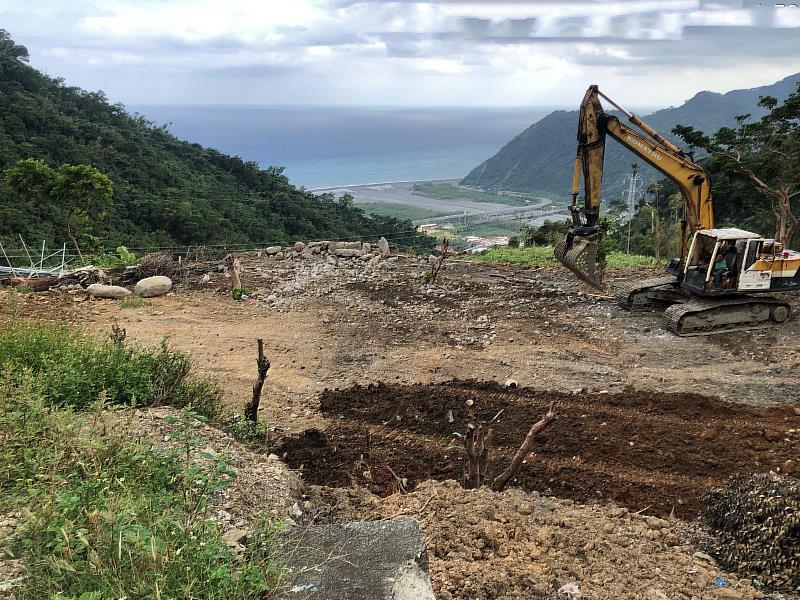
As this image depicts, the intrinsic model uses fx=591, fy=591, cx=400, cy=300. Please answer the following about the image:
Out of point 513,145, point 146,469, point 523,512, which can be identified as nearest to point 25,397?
point 146,469

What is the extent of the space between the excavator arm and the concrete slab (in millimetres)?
8421

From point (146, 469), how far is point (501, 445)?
3799mm

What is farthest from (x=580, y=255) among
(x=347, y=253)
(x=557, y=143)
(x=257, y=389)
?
(x=557, y=143)

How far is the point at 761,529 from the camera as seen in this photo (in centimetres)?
400

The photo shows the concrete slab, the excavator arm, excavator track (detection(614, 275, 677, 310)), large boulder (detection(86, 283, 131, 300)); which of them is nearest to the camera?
the concrete slab

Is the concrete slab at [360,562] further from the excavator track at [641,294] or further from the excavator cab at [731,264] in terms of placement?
the excavator track at [641,294]

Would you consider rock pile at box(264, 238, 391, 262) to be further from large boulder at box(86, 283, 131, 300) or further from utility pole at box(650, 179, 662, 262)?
utility pole at box(650, 179, 662, 262)

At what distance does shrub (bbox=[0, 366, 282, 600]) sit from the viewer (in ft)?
7.79

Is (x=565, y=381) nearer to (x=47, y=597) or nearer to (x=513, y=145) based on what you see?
(x=47, y=597)

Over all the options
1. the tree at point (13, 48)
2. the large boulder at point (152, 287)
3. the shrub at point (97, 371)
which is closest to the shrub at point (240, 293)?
the large boulder at point (152, 287)

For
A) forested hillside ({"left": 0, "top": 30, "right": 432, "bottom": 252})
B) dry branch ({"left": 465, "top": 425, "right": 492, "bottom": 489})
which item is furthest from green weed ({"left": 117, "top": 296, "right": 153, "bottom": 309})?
dry branch ({"left": 465, "top": 425, "right": 492, "bottom": 489})

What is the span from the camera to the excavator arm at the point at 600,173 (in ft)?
34.3

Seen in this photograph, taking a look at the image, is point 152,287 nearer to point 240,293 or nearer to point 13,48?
point 240,293

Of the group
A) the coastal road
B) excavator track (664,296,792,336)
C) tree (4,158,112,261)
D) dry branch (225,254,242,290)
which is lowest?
excavator track (664,296,792,336)
